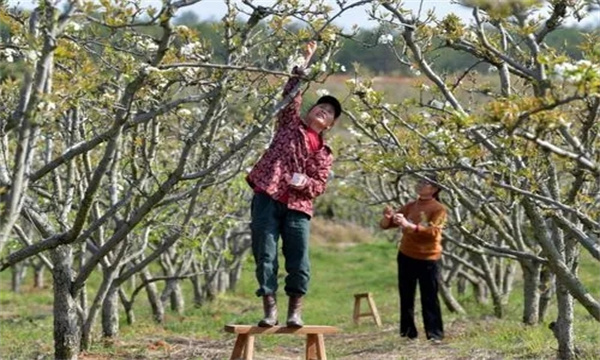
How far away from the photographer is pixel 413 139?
10078mm

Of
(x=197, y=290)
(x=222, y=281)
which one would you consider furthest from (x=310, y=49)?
(x=222, y=281)

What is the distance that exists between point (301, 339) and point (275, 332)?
5.11 meters

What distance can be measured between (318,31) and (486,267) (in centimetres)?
850

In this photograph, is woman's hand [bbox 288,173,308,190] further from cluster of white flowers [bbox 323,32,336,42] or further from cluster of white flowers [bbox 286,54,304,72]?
cluster of white flowers [bbox 323,32,336,42]

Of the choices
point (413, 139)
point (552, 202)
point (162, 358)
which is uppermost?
point (413, 139)

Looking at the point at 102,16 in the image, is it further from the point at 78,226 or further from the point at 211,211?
the point at 211,211

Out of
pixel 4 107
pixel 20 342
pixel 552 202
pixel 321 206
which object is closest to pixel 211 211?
pixel 20 342

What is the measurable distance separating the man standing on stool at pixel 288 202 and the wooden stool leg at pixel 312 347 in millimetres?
337

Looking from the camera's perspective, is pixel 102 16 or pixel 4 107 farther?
pixel 4 107

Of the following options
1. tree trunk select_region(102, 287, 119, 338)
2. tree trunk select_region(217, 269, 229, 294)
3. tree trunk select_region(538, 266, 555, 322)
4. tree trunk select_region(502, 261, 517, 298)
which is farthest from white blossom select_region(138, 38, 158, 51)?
tree trunk select_region(217, 269, 229, 294)

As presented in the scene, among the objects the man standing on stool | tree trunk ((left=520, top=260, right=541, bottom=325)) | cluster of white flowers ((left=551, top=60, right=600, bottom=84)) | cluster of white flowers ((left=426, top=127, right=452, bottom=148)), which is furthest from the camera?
tree trunk ((left=520, top=260, right=541, bottom=325))

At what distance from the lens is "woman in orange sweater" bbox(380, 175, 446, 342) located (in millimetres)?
11680

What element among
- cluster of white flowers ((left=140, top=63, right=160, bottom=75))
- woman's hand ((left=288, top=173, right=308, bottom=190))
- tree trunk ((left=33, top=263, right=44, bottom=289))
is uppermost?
cluster of white flowers ((left=140, top=63, right=160, bottom=75))

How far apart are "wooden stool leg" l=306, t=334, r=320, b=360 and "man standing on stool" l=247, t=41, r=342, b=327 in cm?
34
